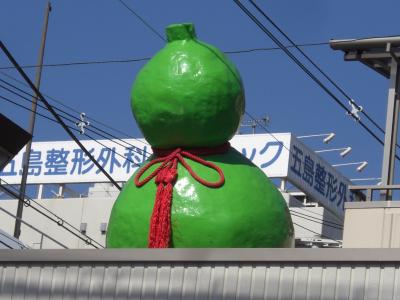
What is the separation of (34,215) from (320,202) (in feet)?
33.9

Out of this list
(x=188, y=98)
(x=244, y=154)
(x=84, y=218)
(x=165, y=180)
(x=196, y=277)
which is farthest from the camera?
(x=84, y=218)

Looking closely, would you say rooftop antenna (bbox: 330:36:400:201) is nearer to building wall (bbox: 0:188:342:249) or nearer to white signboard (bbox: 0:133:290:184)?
white signboard (bbox: 0:133:290:184)

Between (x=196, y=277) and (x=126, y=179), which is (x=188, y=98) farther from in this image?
(x=126, y=179)

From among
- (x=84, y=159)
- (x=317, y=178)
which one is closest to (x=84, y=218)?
(x=84, y=159)

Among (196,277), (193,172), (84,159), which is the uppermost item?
(84,159)

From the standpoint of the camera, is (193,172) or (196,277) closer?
(196,277)

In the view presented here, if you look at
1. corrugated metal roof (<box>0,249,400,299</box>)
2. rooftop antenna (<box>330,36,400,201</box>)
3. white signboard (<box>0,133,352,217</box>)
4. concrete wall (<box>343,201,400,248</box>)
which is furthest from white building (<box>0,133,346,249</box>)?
corrugated metal roof (<box>0,249,400,299</box>)

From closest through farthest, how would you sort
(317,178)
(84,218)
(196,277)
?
(196,277), (317,178), (84,218)

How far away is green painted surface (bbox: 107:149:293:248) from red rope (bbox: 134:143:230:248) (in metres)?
0.05

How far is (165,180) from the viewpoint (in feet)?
37.6

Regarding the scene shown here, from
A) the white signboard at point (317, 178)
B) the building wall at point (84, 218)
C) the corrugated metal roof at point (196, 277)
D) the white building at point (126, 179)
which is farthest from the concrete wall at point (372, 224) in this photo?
the building wall at point (84, 218)

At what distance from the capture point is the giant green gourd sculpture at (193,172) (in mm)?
11227

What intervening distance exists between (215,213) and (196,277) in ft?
4.80

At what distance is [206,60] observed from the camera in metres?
11.9
